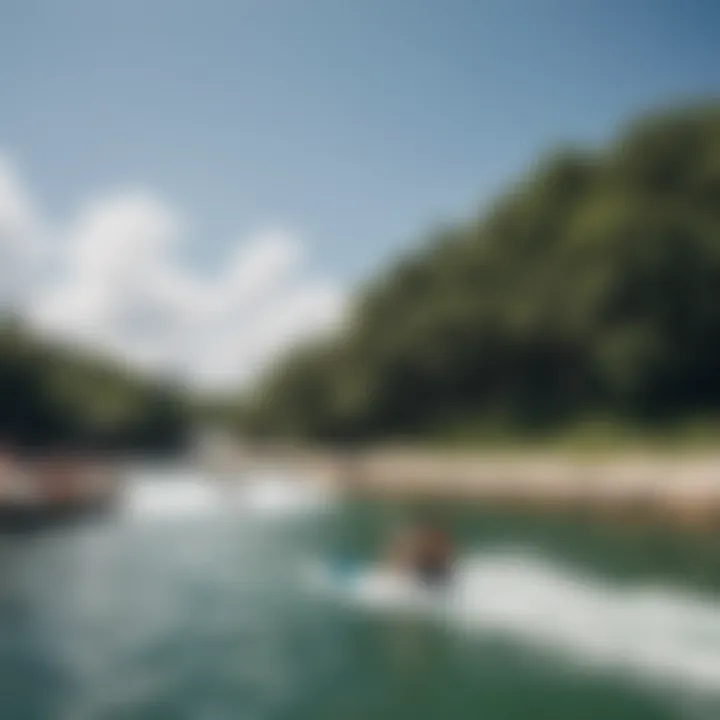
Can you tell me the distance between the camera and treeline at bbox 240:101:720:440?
785 inches

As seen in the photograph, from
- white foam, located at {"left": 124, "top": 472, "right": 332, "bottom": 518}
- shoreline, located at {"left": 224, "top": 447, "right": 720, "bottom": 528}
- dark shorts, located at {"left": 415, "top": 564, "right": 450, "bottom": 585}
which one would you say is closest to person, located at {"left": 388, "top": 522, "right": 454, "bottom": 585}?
dark shorts, located at {"left": 415, "top": 564, "right": 450, "bottom": 585}

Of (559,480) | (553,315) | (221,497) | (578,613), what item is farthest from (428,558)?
(221,497)

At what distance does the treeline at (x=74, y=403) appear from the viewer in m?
27.7

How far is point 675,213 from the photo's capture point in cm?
2048

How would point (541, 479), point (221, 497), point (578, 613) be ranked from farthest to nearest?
1. point (221, 497)
2. point (541, 479)
3. point (578, 613)

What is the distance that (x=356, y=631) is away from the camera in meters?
9.84

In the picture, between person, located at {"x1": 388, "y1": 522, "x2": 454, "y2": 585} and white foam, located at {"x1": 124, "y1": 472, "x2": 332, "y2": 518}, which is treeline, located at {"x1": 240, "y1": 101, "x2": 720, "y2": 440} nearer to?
white foam, located at {"x1": 124, "y1": 472, "x2": 332, "y2": 518}

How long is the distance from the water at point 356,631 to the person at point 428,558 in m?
0.32

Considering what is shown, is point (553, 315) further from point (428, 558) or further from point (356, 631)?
point (356, 631)

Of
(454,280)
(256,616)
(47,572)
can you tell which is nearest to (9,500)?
(47,572)

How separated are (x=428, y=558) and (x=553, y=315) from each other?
1218 centimetres

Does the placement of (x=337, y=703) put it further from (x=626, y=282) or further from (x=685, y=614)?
(x=626, y=282)

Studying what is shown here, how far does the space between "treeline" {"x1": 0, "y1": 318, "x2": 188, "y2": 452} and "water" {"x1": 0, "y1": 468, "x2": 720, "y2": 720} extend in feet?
40.5

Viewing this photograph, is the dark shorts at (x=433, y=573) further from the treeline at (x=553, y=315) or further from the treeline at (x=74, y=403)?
the treeline at (x=74, y=403)
